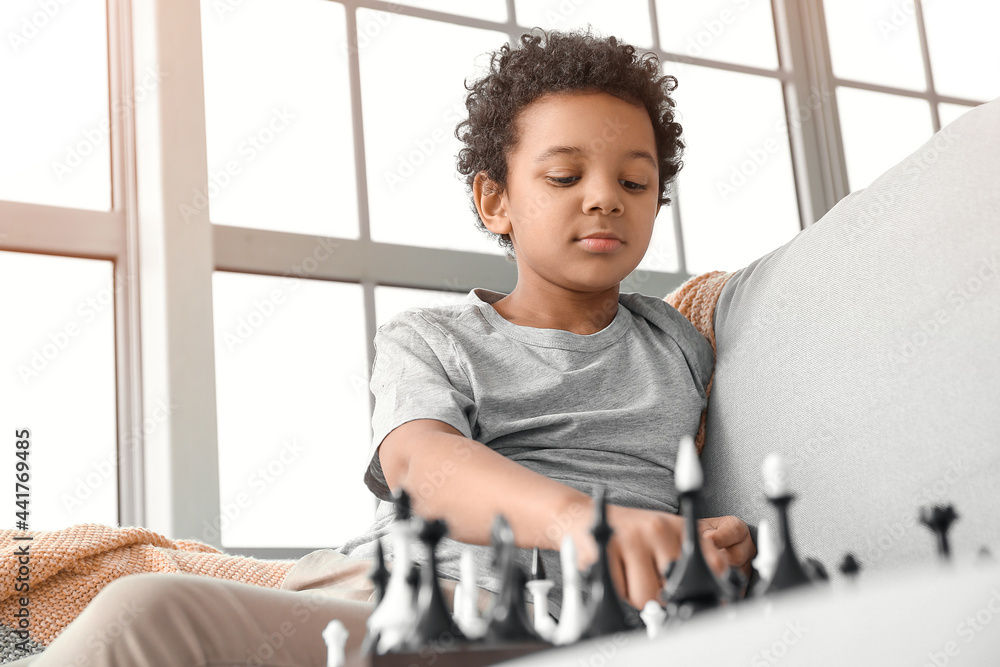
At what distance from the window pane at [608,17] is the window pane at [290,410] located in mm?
899

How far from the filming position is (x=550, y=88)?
1.32 meters

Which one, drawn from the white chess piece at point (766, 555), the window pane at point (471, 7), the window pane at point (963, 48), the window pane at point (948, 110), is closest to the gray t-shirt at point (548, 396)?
the white chess piece at point (766, 555)

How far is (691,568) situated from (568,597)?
94mm

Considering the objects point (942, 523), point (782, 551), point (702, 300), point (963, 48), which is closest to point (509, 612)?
point (782, 551)

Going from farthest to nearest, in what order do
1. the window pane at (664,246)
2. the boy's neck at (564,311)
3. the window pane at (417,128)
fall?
the window pane at (664,246) < the window pane at (417,128) < the boy's neck at (564,311)

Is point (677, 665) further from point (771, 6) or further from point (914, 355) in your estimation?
point (771, 6)

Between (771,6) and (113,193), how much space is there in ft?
6.18

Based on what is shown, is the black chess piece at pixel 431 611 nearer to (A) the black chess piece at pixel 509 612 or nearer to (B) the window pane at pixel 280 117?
(A) the black chess piece at pixel 509 612

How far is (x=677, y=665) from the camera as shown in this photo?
17.7 inches

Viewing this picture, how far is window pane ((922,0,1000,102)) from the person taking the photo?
306 cm

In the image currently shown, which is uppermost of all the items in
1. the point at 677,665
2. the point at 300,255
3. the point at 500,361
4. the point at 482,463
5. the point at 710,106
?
the point at 710,106

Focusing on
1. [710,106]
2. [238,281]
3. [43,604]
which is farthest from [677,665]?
[710,106]

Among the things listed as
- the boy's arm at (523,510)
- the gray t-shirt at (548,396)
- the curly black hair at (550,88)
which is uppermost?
the curly black hair at (550,88)

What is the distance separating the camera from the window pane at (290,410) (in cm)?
195
